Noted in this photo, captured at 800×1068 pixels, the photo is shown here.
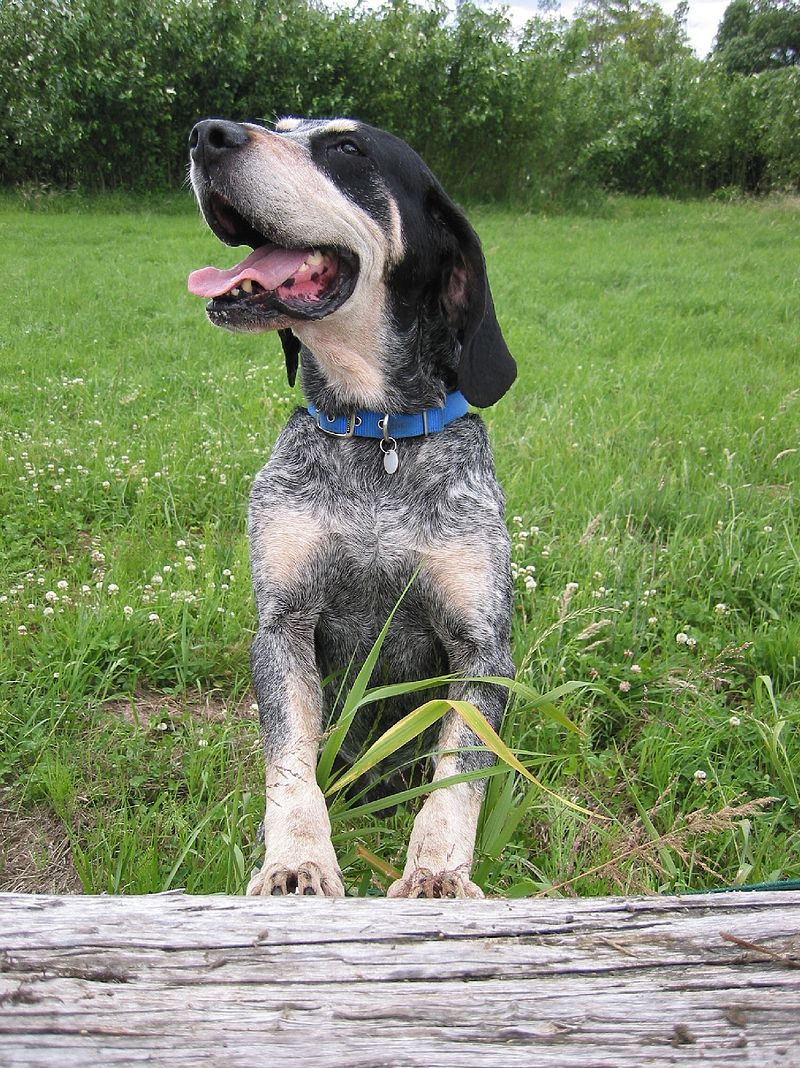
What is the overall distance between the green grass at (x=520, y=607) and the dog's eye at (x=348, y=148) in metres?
1.68

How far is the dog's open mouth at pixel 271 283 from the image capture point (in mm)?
2572

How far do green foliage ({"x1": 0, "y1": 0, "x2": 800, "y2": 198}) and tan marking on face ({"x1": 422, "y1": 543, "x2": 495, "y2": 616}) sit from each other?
18.9 metres

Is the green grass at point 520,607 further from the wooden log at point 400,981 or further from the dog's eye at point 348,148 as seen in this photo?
the dog's eye at point 348,148

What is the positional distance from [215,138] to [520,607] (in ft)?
7.15

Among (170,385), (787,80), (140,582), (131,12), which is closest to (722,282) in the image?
(170,385)

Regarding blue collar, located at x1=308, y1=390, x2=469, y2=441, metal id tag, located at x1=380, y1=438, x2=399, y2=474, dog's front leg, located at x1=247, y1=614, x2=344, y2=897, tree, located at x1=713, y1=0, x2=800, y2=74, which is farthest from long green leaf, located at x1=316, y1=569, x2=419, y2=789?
tree, located at x1=713, y1=0, x2=800, y2=74

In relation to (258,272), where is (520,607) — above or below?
below

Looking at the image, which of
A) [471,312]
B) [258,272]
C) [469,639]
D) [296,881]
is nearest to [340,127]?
[258,272]

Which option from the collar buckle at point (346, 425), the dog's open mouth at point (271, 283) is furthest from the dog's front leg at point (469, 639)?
the dog's open mouth at point (271, 283)

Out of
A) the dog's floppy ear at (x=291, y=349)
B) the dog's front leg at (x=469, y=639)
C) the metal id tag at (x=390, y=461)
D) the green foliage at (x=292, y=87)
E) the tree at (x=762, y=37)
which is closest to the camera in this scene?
the dog's front leg at (x=469, y=639)

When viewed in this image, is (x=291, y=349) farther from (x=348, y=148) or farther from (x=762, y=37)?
(x=762, y=37)

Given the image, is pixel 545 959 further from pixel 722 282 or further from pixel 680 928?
pixel 722 282

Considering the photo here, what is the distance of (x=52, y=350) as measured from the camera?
7.74 metres

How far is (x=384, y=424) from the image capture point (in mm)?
2857
